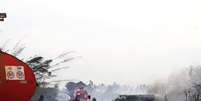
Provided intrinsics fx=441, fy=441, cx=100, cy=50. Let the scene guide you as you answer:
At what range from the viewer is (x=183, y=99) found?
54094mm

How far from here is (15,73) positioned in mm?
13086

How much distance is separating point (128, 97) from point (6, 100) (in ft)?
61.0

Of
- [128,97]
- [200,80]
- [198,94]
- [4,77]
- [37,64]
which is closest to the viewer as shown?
[4,77]

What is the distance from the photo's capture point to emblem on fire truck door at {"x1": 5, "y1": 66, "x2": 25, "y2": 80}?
12914 millimetres

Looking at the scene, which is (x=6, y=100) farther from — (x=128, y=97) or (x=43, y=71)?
(x=128, y=97)

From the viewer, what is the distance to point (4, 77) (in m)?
12.8

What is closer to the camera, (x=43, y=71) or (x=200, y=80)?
(x=43, y=71)

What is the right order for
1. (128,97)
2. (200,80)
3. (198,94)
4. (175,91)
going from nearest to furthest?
(128,97), (198,94), (175,91), (200,80)

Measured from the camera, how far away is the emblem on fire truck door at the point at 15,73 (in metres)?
12.9

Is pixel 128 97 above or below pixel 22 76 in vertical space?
below

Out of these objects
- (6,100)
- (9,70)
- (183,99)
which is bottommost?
(183,99)

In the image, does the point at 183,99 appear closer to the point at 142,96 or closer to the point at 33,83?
the point at 142,96

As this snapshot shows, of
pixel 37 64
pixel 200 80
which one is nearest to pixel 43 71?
pixel 37 64

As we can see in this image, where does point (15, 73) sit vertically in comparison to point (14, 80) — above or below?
above
